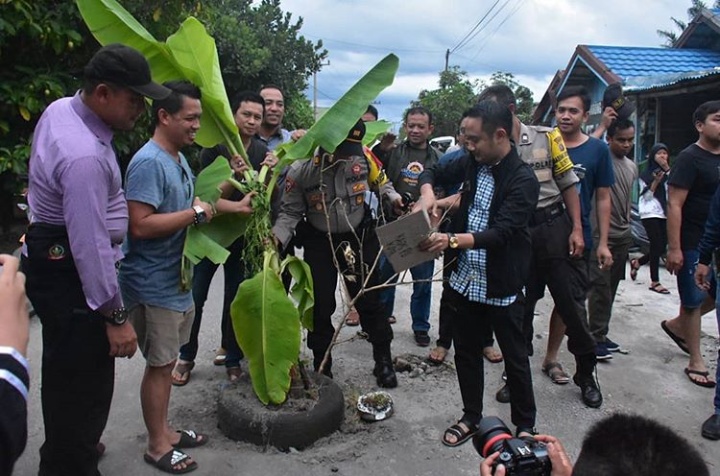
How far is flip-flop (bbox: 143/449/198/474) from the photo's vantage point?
2.95 metres

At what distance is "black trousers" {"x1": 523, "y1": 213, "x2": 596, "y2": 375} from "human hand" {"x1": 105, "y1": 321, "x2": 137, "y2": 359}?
2.47 m

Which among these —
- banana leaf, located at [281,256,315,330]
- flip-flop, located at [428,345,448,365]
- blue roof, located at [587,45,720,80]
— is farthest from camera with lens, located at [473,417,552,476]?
blue roof, located at [587,45,720,80]

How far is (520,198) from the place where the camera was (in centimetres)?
301

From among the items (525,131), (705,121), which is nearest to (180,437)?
(525,131)

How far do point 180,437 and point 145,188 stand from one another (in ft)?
4.70

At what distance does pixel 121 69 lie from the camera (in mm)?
2281

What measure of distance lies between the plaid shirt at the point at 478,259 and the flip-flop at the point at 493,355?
155 centimetres

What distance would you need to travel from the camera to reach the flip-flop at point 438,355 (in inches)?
177

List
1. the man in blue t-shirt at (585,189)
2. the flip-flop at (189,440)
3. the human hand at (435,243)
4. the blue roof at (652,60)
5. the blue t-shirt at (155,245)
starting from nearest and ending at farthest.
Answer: the blue t-shirt at (155,245), the human hand at (435,243), the flip-flop at (189,440), the man in blue t-shirt at (585,189), the blue roof at (652,60)

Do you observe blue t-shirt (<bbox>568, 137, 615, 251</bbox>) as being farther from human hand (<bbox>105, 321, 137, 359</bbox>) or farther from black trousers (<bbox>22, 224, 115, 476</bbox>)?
black trousers (<bbox>22, 224, 115, 476</bbox>)

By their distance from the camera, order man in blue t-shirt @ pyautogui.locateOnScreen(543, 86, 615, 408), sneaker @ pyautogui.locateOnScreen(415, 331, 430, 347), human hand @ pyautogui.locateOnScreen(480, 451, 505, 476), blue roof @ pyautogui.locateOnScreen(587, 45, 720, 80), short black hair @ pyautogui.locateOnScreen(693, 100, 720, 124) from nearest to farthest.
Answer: human hand @ pyautogui.locateOnScreen(480, 451, 505, 476) → man in blue t-shirt @ pyautogui.locateOnScreen(543, 86, 615, 408) → short black hair @ pyautogui.locateOnScreen(693, 100, 720, 124) → sneaker @ pyautogui.locateOnScreen(415, 331, 430, 347) → blue roof @ pyautogui.locateOnScreen(587, 45, 720, 80)

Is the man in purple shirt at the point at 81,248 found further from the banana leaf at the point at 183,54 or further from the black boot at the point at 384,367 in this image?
the black boot at the point at 384,367

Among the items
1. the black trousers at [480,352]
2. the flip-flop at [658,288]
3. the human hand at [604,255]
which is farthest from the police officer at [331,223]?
the flip-flop at [658,288]

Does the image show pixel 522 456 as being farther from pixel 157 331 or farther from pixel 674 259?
pixel 674 259
